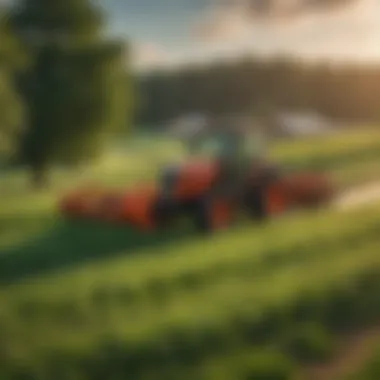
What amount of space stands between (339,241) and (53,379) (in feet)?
1.56

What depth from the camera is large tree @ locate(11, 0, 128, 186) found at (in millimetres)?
1140

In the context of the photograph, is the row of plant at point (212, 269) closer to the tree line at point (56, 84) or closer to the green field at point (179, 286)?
the green field at point (179, 286)

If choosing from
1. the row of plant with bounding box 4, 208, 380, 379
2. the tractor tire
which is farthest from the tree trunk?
the tractor tire

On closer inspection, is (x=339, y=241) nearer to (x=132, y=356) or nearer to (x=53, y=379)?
(x=132, y=356)

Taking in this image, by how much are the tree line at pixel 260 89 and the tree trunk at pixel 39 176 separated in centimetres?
19

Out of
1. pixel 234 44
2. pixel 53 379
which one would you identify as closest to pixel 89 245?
pixel 53 379

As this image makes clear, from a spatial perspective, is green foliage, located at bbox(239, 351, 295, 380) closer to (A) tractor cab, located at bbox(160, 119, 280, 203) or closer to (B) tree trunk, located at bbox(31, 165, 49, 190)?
(A) tractor cab, located at bbox(160, 119, 280, 203)

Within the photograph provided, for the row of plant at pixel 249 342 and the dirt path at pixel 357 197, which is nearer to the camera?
the row of plant at pixel 249 342

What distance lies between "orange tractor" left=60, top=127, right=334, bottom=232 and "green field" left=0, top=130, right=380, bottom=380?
0.02 metres

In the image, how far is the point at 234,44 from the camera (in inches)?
47.6

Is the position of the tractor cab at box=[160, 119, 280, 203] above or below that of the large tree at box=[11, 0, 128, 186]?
below

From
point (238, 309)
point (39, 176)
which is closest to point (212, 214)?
point (238, 309)

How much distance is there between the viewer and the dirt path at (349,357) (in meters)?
1.12

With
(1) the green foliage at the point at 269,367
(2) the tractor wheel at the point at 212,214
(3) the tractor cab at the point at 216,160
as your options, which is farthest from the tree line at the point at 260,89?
(1) the green foliage at the point at 269,367
